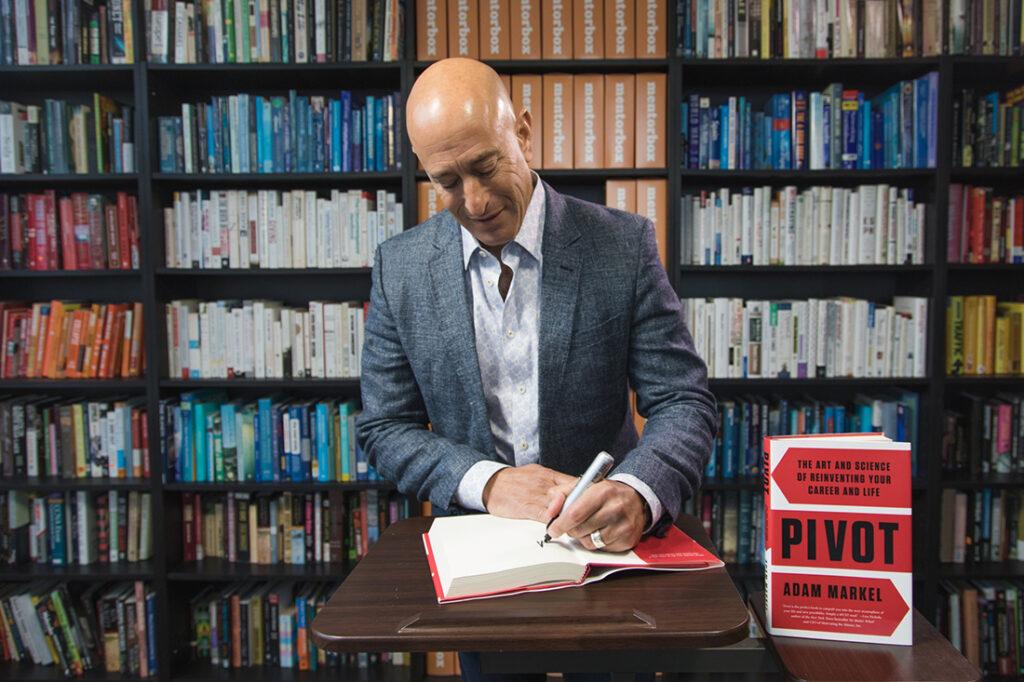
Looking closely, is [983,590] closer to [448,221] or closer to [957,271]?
[957,271]

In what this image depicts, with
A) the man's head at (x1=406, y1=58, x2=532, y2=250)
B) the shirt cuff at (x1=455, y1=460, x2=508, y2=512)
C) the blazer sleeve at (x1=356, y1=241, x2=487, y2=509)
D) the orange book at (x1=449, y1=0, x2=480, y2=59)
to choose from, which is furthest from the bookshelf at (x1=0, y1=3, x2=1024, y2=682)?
the shirt cuff at (x1=455, y1=460, x2=508, y2=512)

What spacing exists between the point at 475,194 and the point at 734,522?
185 centimetres

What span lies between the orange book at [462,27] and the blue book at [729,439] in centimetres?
151

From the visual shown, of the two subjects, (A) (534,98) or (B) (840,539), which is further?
(A) (534,98)

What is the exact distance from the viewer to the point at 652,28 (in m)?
2.26

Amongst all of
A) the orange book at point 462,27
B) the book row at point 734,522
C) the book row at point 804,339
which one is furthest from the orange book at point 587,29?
the book row at point 734,522

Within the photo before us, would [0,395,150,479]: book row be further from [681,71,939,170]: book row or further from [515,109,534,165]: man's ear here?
[681,71,939,170]: book row

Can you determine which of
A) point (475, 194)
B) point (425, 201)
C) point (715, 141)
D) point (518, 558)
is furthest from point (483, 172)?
point (715, 141)

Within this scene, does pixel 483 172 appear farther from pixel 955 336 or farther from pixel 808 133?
pixel 955 336

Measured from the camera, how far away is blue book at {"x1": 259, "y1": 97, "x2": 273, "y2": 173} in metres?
2.32

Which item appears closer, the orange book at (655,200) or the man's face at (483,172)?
the man's face at (483,172)

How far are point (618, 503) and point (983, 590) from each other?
88.2 inches

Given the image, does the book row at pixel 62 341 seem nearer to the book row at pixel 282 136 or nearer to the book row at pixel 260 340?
the book row at pixel 260 340

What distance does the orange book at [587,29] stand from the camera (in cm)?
226
